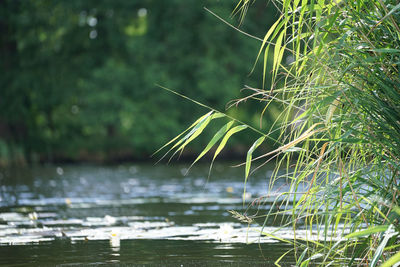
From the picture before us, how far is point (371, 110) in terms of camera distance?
4922mm

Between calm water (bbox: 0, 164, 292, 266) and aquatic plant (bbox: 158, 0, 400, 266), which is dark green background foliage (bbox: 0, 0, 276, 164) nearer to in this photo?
calm water (bbox: 0, 164, 292, 266)

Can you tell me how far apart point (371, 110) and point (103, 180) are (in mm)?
16317

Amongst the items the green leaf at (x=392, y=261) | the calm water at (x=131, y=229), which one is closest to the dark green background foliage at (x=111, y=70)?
the calm water at (x=131, y=229)

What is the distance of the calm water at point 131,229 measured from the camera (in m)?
6.64

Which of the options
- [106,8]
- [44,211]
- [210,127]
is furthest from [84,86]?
[44,211]

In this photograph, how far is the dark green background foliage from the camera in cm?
3622

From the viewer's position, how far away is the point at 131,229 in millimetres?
8938

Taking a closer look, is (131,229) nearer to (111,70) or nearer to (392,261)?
(392,261)

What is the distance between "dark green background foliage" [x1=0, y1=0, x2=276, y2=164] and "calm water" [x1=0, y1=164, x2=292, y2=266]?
1986 centimetres

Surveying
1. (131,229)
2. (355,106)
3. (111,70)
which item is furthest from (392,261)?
(111,70)

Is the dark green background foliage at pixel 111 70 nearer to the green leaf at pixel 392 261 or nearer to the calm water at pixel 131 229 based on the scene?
the calm water at pixel 131 229

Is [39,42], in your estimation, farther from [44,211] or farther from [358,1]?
[358,1]

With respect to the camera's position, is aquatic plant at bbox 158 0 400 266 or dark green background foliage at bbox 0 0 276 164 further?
dark green background foliage at bbox 0 0 276 164

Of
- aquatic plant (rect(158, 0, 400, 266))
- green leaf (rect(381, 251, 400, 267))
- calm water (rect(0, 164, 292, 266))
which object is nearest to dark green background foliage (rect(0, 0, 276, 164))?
calm water (rect(0, 164, 292, 266))
